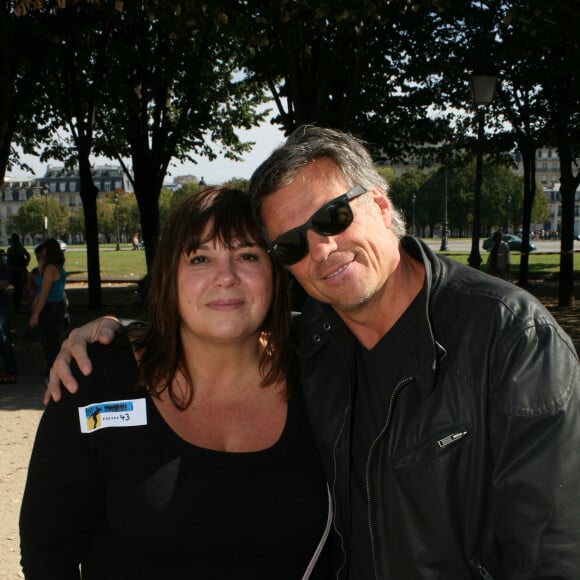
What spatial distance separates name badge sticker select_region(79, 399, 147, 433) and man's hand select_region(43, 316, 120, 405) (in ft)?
0.30

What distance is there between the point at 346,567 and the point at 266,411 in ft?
1.83

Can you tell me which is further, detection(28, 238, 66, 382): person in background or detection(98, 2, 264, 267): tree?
detection(98, 2, 264, 267): tree

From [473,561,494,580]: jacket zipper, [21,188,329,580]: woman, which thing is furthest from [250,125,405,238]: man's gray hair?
[473,561,494,580]: jacket zipper

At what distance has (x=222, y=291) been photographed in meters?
2.38

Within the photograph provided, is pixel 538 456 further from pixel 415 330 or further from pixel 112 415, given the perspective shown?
pixel 112 415

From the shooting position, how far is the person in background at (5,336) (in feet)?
29.6

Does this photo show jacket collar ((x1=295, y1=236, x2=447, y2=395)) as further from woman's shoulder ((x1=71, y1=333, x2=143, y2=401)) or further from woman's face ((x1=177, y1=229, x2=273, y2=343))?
woman's shoulder ((x1=71, y1=333, x2=143, y2=401))

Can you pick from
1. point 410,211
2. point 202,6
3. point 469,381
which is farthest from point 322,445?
point 410,211

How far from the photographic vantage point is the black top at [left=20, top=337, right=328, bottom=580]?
214 cm

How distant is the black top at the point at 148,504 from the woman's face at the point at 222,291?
330mm

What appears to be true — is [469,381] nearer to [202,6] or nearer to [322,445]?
[322,445]

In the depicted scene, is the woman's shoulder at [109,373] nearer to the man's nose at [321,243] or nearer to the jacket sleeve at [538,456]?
the man's nose at [321,243]

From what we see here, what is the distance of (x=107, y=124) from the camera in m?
20.7

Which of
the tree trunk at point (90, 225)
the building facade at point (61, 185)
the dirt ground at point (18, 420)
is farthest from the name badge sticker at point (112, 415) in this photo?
the building facade at point (61, 185)
